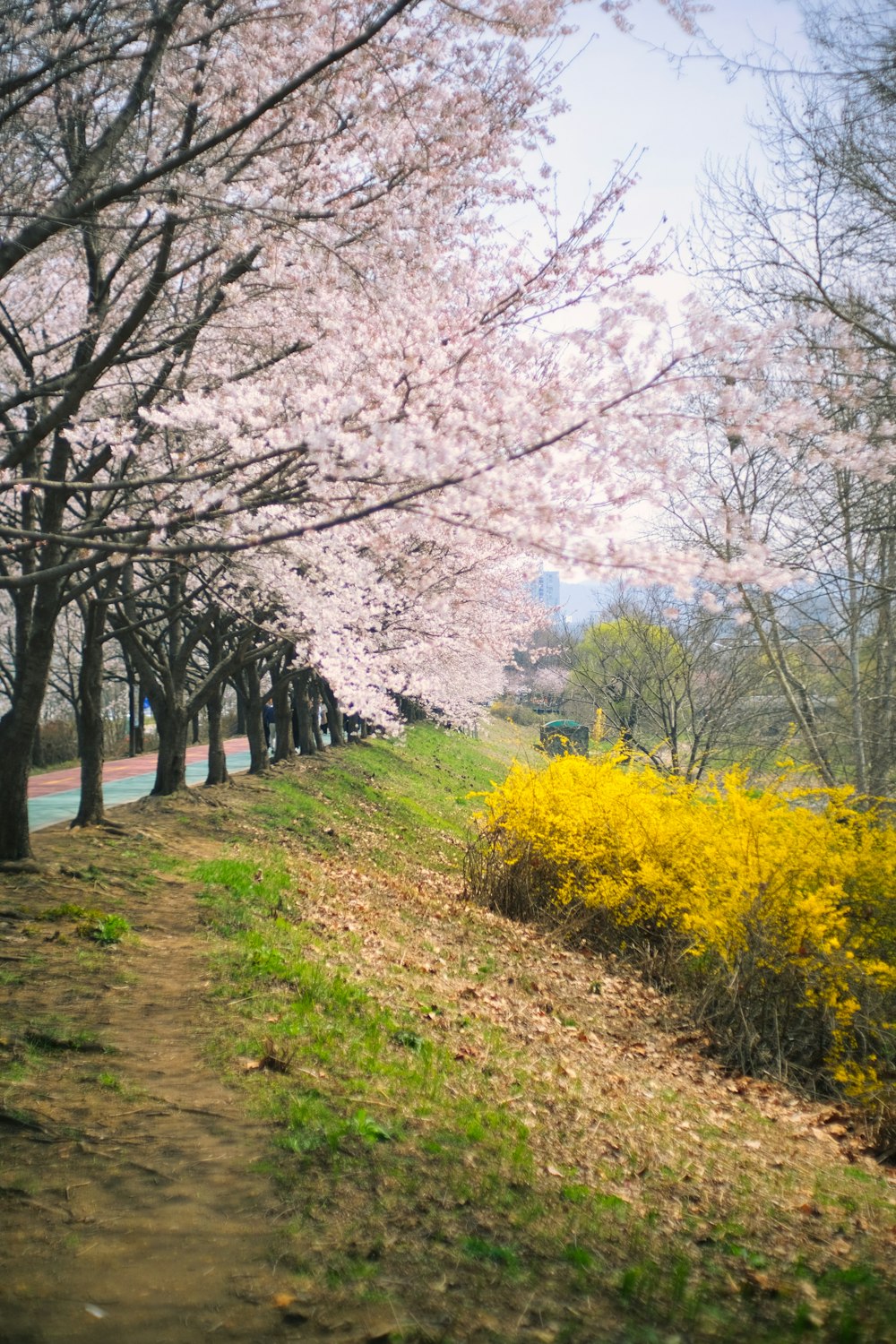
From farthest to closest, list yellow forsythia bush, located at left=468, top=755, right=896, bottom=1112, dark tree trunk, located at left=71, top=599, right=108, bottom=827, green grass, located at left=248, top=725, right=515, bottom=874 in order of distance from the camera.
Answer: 1. green grass, located at left=248, top=725, right=515, bottom=874
2. dark tree trunk, located at left=71, top=599, right=108, bottom=827
3. yellow forsythia bush, located at left=468, top=755, right=896, bottom=1112

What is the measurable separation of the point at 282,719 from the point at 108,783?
13.3 feet

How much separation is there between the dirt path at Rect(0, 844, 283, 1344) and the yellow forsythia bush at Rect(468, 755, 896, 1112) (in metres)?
4.34

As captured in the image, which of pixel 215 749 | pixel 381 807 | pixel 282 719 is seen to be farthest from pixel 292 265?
pixel 282 719

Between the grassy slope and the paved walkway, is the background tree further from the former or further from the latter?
the paved walkway

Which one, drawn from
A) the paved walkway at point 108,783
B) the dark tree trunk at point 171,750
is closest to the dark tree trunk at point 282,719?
the paved walkway at point 108,783

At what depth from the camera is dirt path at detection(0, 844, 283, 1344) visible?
2.70 metres

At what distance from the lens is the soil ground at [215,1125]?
2.81 meters

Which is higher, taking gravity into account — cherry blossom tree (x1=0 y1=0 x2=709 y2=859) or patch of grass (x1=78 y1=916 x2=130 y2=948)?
cherry blossom tree (x1=0 y1=0 x2=709 y2=859)

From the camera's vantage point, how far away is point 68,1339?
2.54m

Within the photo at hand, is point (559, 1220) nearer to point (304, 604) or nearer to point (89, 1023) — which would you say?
point (89, 1023)

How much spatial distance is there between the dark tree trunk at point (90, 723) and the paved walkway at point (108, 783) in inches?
81.6

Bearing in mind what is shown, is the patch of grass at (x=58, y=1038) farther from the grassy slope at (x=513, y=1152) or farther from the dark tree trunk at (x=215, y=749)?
the dark tree trunk at (x=215, y=749)

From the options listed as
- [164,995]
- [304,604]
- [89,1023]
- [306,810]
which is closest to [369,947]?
[164,995]

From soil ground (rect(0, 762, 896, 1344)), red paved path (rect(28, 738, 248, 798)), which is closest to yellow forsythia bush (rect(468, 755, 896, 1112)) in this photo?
soil ground (rect(0, 762, 896, 1344))
